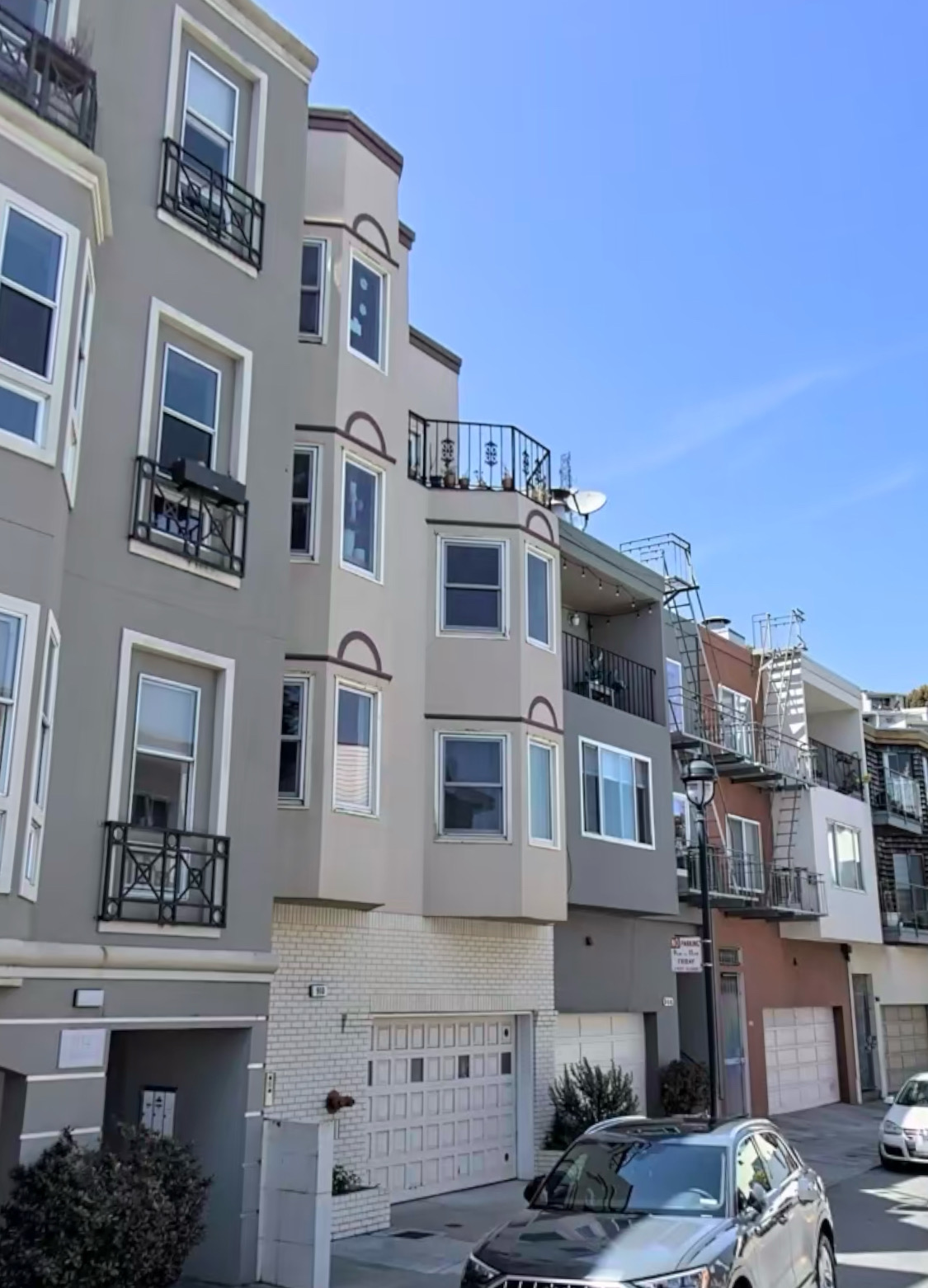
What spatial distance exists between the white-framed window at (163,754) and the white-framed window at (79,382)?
199 centimetres

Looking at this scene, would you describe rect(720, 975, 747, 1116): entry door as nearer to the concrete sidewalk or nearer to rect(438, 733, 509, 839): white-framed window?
the concrete sidewalk

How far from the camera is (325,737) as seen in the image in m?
13.6

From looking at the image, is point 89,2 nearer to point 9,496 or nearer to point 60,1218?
point 9,496

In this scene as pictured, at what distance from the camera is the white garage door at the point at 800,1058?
26.1m

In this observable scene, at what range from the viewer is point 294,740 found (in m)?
13.6

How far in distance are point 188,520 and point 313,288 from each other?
5028mm

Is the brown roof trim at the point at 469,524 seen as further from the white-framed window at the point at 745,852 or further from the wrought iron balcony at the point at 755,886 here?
the white-framed window at the point at 745,852

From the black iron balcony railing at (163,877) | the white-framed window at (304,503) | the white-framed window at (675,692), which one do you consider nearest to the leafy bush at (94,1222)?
the black iron balcony railing at (163,877)

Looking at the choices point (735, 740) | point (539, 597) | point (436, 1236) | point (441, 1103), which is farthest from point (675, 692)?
point (436, 1236)

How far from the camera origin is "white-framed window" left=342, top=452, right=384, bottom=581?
582 inches

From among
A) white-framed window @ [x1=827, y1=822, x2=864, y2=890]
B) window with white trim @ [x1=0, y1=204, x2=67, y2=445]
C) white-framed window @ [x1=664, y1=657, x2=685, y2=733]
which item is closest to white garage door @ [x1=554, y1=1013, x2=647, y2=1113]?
white-framed window @ [x1=664, y1=657, x2=685, y2=733]

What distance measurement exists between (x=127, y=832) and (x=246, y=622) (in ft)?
8.32

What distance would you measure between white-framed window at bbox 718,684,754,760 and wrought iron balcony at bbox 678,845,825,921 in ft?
7.47

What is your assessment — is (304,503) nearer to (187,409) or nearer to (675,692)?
(187,409)
